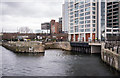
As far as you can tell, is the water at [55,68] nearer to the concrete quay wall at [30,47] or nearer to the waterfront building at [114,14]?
the concrete quay wall at [30,47]

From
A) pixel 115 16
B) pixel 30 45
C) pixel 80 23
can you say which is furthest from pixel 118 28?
pixel 30 45

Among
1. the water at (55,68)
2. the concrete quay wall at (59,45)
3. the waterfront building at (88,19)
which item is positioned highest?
the waterfront building at (88,19)

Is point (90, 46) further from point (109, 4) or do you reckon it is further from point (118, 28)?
point (109, 4)

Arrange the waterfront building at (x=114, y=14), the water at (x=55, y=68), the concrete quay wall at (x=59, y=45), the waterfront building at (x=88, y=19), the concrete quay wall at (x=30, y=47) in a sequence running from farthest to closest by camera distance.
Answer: the waterfront building at (x=114, y=14) → the waterfront building at (x=88, y=19) → the concrete quay wall at (x=59, y=45) → the concrete quay wall at (x=30, y=47) → the water at (x=55, y=68)

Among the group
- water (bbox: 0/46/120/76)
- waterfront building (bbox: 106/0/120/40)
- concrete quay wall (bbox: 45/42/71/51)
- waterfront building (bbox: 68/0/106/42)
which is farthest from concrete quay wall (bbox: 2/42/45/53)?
waterfront building (bbox: 106/0/120/40)

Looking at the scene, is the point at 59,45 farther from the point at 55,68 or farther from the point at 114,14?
the point at 55,68

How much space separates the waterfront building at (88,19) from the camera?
4387 inches

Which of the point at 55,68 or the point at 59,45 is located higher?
the point at 59,45

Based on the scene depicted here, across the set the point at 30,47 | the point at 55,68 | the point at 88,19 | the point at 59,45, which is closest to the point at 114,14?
the point at 88,19

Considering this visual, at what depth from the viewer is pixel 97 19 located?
4432 inches

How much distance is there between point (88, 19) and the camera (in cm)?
11412

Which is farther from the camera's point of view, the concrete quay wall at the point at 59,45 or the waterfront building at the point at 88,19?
the waterfront building at the point at 88,19

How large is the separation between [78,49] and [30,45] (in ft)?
97.8

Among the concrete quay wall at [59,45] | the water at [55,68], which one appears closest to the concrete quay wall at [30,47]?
the water at [55,68]
